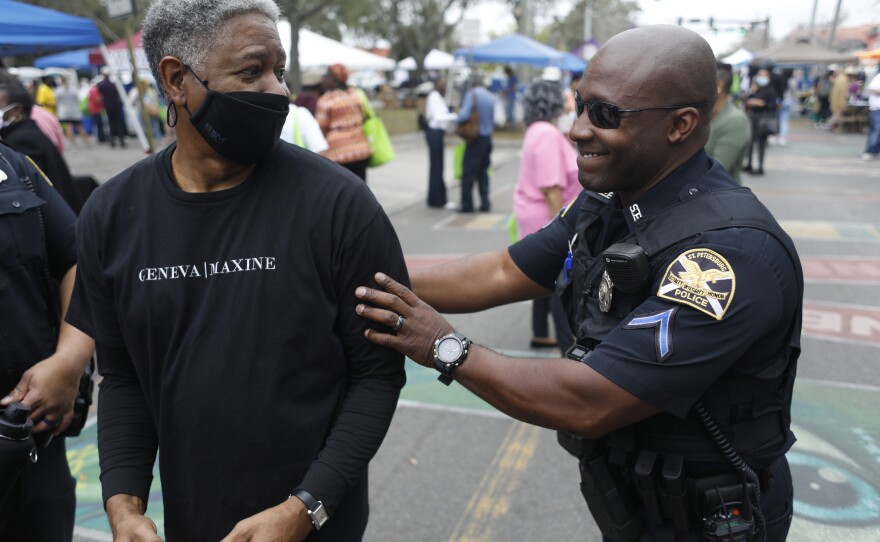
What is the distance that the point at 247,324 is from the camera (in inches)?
62.6

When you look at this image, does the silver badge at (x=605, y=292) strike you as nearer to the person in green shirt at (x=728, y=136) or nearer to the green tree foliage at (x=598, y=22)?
the person in green shirt at (x=728, y=136)

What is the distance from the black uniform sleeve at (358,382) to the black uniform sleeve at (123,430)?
0.44m

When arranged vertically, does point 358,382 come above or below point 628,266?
below

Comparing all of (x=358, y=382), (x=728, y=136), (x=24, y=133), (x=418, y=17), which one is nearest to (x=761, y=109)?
(x=728, y=136)

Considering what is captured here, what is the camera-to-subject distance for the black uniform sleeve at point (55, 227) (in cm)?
232

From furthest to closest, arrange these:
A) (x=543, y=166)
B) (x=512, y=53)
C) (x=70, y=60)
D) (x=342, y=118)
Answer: (x=70, y=60) < (x=512, y=53) < (x=342, y=118) < (x=543, y=166)

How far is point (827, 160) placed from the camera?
1716 cm

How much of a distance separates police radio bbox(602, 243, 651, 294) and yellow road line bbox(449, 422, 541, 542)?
1.94 metres

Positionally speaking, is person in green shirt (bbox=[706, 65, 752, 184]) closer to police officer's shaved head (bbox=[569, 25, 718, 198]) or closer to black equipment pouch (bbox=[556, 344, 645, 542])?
police officer's shaved head (bbox=[569, 25, 718, 198])

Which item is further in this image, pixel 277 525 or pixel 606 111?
pixel 606 111

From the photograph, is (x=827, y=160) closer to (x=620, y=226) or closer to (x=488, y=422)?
(x=488, y=422)

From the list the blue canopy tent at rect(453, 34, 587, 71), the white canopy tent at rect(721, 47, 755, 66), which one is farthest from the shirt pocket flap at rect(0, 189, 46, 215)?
the blue canopy tent at rect(453, 34, 587, 71)

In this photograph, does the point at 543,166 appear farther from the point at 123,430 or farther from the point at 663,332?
the point at 123,430

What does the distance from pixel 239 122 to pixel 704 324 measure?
1130mm
